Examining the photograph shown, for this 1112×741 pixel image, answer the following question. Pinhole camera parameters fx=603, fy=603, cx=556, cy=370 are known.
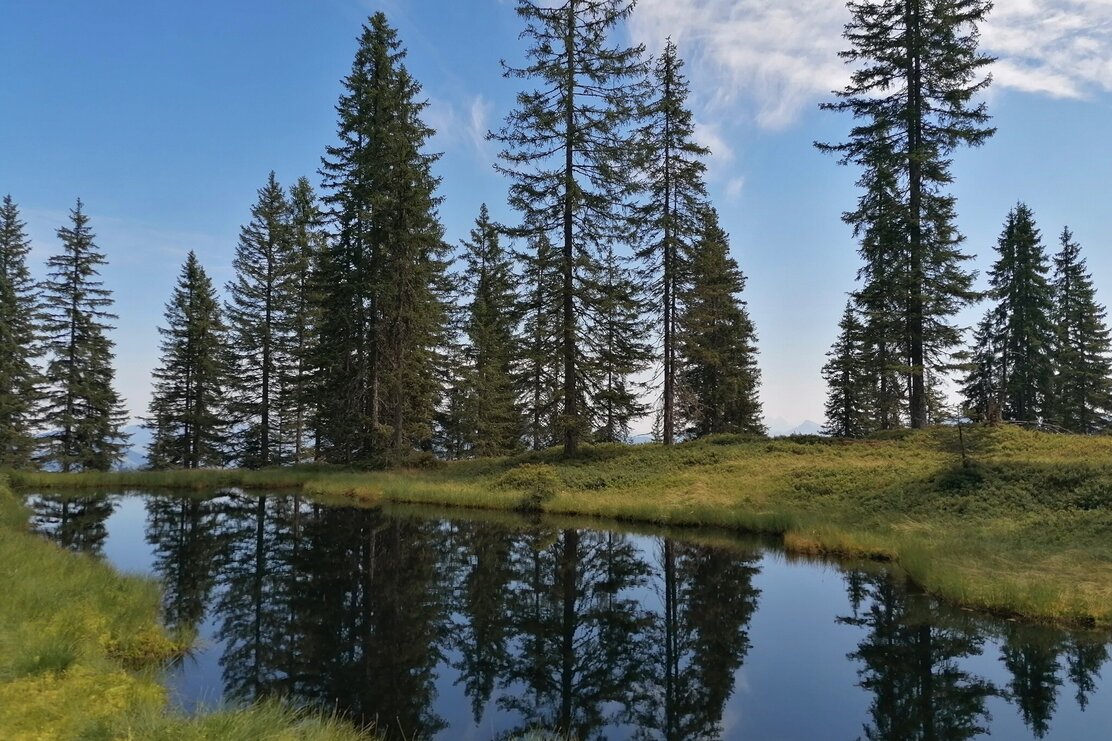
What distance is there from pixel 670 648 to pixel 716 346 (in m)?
31.8

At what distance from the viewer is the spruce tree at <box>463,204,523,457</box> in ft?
130

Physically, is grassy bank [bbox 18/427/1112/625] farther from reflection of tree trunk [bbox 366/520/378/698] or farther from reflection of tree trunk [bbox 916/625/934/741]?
reflection of tree trunk [bbox 366/520/378/698]

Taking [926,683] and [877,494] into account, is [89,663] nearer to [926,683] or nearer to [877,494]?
[926,683]

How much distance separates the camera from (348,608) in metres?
10.8

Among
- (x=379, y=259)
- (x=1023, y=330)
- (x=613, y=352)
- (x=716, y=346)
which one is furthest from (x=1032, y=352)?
(x=379, y=259)

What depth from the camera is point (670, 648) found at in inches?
361

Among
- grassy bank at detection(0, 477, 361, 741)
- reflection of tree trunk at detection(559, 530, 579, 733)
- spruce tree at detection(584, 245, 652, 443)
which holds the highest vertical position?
spruce tree at detection(584, 245, 652, 443)

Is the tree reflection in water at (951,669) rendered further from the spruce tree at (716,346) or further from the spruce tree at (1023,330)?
the spruce tree at (1023,330)

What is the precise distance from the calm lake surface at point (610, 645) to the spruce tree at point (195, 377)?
2953 centimetres

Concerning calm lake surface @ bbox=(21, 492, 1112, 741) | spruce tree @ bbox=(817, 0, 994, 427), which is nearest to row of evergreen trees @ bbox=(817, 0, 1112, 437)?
spruce tree @ bbox=(817, 0, 994, 427)

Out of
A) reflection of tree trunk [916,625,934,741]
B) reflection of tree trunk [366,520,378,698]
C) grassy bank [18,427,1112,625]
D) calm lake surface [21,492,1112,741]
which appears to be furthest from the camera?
grassy bank [18,427,1112,625]

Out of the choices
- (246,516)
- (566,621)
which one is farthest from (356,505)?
(566,621)

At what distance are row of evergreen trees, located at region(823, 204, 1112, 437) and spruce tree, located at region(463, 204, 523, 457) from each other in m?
22.9

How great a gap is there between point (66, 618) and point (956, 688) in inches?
439
